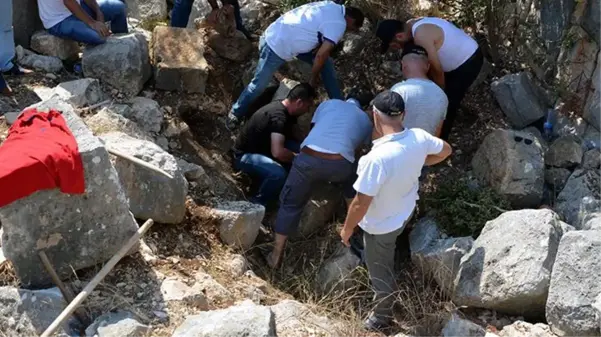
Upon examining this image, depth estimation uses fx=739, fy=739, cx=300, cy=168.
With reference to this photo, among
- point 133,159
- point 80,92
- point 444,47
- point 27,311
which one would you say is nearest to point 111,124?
point 80,92

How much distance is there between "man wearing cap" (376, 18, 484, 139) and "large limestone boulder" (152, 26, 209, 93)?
1.75m

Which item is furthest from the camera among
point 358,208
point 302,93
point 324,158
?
point 302,93

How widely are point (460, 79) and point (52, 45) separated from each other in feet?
12.3

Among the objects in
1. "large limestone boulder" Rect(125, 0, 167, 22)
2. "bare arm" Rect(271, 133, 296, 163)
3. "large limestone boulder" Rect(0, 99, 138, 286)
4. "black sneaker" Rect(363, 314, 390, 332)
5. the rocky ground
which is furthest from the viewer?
"large limestone boulder" Rect(125, 0, 167, 22)

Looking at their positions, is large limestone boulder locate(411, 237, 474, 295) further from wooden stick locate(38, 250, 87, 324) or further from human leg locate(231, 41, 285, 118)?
wooden stick locate(38, 250, 87, 324)

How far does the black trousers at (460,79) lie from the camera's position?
21.3 feet

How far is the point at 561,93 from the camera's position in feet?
A: 22.6

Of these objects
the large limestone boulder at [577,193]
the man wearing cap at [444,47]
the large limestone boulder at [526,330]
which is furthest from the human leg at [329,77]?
the large limestone boulder at [526,330]

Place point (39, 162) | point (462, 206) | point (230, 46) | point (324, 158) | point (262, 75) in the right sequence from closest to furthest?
1. point (39, 162)
2. point (324, 158)
3. point (462, 206)
4. point (262, 75)
5. point (230, 46)

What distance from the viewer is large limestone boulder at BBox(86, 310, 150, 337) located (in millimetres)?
4418

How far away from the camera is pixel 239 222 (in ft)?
19.6

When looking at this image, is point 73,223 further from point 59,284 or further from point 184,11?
point 184,11

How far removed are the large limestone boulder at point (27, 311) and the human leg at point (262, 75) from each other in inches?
113

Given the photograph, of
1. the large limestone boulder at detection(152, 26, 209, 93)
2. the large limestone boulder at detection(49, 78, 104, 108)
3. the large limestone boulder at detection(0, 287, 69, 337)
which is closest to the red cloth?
the large limestone boulder at detection(0, 287, 69, 337)
